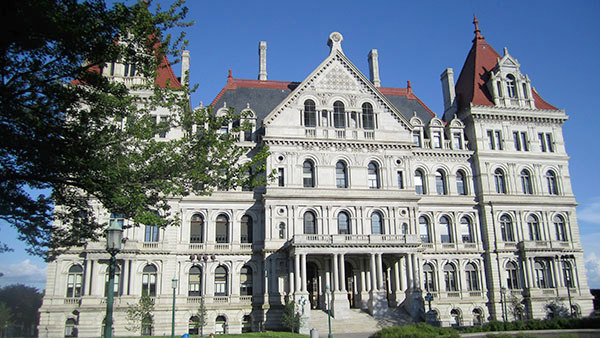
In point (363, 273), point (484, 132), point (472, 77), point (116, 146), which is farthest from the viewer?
point (472, 77)

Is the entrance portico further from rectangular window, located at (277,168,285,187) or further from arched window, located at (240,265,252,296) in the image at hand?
rectangular window, located at (277,168,285,187)

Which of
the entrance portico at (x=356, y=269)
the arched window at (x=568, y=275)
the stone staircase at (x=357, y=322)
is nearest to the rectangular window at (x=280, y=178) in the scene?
the entrance portico at (x=356, y=269)

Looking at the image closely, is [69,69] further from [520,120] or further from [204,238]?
[520,120]

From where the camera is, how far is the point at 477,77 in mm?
49031

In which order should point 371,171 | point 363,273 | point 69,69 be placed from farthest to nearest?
1. point 371,171
2. point 363,273
3. point 69,69

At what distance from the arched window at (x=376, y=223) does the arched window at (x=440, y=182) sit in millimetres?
7413

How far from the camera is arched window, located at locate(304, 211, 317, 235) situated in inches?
1577

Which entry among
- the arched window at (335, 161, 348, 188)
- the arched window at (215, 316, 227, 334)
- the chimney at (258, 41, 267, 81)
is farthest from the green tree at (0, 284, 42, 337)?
the chimney at (258, 41, 267, 81)

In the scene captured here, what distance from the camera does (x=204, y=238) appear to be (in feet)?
131

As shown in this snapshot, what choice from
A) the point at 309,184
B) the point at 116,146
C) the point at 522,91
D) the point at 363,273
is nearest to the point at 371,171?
the point at 309,184

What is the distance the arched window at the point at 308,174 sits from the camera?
41.2 m

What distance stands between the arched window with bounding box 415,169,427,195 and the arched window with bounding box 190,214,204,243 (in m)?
19.4

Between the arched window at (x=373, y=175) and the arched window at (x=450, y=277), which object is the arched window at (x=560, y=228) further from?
the arched window at (x=373, y=175)

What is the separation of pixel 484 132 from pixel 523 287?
46.8 ft
